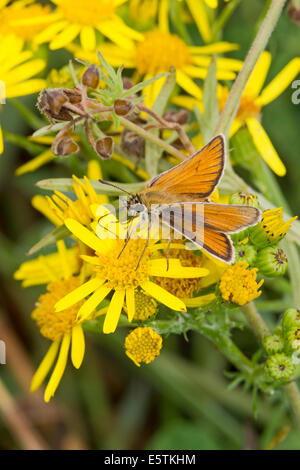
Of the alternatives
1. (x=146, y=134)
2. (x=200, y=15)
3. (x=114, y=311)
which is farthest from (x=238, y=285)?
(x=200, y=15)

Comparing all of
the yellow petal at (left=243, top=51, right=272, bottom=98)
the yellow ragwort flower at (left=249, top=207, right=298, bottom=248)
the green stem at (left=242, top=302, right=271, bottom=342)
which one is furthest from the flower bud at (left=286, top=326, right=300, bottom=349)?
the yellow petal at (left=243, top=51, right=272, bottom=98)

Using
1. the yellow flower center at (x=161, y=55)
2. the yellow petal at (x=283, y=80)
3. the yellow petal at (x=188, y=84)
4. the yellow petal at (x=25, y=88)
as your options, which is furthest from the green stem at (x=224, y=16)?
the yellow petal at (x=25, y=88)

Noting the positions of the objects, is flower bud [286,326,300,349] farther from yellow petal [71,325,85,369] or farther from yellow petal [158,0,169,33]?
yellow petal [158,0,169,33]

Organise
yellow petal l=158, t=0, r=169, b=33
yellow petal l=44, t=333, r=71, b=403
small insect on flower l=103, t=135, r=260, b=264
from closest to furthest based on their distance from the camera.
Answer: small insect on flower l=103, t=135, r=260, b=264 → yellow petal l=44, t=333, r=71, b=403 → yellow petal l=158, t=0, r=169, b=33

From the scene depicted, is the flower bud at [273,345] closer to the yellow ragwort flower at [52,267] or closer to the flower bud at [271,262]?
the flower bud at [271,262]

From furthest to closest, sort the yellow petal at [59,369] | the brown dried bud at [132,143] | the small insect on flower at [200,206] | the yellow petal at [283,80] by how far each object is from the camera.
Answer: the yellow petal at [283,80], the brown dried bud at [132,143], the yellow petal at [59,369], the small insect on flower at [200,206]
